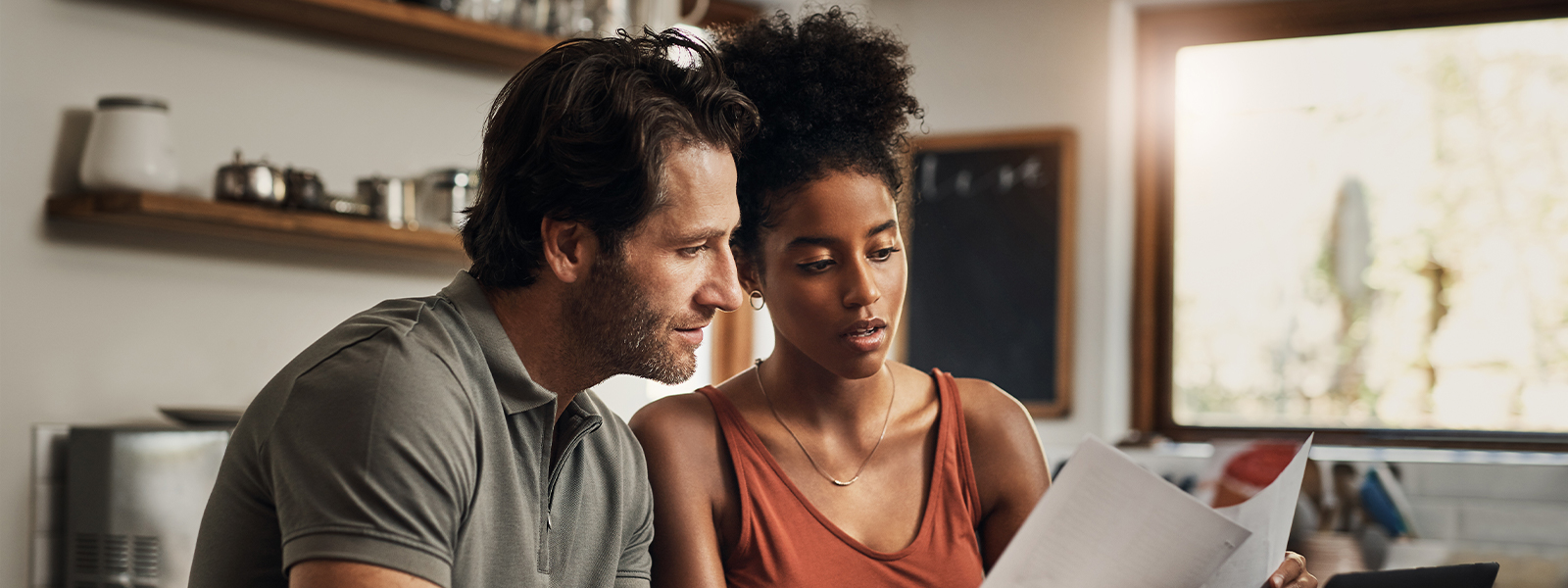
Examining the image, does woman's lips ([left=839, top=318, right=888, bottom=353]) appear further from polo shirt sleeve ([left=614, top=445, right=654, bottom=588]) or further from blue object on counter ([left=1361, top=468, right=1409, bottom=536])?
blue object on counter ([left=1361, top=468, right=1409, bottom=536])

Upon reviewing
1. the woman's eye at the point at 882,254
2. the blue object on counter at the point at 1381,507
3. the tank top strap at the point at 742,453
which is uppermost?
the woman's eye at the point at 882,254

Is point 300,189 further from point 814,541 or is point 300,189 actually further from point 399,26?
point 814,541

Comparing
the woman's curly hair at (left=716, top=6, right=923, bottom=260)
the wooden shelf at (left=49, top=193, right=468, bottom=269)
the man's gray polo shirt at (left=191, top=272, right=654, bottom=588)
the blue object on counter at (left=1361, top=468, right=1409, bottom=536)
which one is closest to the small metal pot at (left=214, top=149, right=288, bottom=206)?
the wooden shelf at (left=49, top=193, right=468, bottom=269)

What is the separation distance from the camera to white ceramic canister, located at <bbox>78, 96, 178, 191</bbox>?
2.24m

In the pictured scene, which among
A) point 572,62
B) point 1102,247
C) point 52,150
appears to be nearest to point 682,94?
point 572,62

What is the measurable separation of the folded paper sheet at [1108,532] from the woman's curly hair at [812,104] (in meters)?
0.42

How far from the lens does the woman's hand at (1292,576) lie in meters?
1.07

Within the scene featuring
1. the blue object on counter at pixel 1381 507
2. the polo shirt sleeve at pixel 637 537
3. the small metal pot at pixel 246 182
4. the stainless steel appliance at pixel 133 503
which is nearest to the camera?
the polo shirt sleeve at pixel 637 537

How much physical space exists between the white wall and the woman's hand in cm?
209

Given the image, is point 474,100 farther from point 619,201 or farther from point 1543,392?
point 1543,392

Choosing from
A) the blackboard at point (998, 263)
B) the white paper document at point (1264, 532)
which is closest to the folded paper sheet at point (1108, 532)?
the white paper document at point (1264, 532)

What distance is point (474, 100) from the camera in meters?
2.98

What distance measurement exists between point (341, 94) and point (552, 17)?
1.58ft

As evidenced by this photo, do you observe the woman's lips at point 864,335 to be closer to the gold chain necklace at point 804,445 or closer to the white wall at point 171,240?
the gold chain necklace at point 804,445
